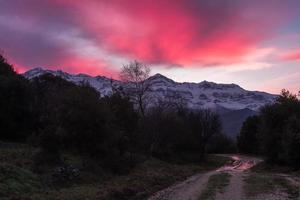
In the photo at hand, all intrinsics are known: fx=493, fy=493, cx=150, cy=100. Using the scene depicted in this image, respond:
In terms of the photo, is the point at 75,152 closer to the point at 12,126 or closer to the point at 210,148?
the point at 12,126

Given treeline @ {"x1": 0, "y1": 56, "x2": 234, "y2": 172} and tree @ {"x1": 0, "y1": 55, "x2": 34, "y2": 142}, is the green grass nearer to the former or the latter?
treeline @ {"x1": 0, "y1": 56, "x2": 234, "y2": 172}

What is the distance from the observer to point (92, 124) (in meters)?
45.0

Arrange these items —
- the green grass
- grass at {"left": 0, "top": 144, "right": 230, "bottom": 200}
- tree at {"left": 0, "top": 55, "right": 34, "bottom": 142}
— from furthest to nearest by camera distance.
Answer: tree at {"left": 0, "top": 55, "right": 34, "bottom": 142} → grass at {"left": 0, "top": 144, "right": 230, "bottom": 200} → the green grass

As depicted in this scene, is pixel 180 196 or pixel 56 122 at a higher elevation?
pixel 56 122

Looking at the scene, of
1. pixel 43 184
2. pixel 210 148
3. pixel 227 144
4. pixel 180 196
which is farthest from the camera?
pixel 227 144

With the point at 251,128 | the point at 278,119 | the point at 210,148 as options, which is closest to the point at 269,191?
the point at 278,119

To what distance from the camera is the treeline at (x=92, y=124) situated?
144 ft

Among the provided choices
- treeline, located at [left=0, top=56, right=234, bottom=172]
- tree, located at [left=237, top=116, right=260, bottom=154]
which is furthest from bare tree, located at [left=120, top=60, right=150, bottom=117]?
tree, located at [left=237, top=116, right=260, bottom=154]

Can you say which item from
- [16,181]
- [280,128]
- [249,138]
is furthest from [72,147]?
[249,138]

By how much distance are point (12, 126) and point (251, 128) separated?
292 feet

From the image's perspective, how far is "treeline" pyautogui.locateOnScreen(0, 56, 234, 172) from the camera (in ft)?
144

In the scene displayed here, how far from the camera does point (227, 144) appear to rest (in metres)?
166

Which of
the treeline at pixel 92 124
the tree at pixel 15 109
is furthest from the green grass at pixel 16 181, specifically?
the tree at pixel 15 109

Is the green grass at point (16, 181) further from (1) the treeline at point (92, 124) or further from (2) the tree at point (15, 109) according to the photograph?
(2) the tree at point (15, 109)
